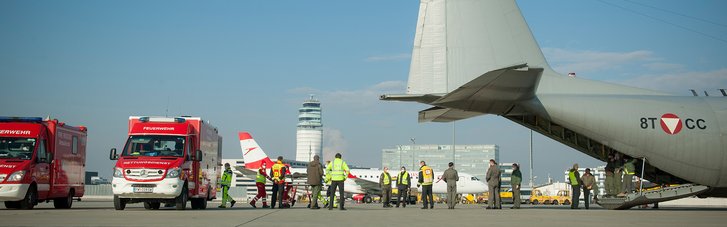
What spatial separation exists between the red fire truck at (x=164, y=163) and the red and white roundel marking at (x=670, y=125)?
39.6 ft

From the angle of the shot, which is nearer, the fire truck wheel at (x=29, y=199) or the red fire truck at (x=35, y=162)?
the red fire truck at (x=35, y=162)

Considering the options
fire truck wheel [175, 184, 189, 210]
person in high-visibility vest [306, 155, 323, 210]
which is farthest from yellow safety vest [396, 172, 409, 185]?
fire truck wheel [175, 184, 189, 210]

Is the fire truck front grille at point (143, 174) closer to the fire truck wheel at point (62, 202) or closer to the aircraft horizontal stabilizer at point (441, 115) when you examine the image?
the fire truck wheel at point (62, 202)

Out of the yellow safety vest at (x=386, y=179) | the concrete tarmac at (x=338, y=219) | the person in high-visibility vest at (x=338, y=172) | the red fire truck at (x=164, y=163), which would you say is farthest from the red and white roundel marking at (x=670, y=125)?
the red fire truck at (x=164, y=163)

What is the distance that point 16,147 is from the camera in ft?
62.3

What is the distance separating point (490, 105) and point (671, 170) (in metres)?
5.36

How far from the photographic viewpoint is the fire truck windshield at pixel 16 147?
1880 cm

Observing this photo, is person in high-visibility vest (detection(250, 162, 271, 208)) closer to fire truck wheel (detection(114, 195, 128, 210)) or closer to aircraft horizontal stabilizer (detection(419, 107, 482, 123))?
fire truck wheel (detection(114, 195, 128, 210))

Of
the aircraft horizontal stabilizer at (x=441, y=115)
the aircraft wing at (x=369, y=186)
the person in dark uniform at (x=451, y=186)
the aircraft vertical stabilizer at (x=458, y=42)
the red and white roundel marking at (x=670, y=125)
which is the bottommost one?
the aircraft wing at (x=369, y=186)

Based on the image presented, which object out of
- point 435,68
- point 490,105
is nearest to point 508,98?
point 490,105

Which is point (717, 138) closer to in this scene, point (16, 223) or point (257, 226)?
point (257, 226)

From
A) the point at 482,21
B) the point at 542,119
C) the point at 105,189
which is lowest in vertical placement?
the point at 105,189

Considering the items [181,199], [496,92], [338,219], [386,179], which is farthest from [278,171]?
[338,219]

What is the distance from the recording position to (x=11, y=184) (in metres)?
18.1
